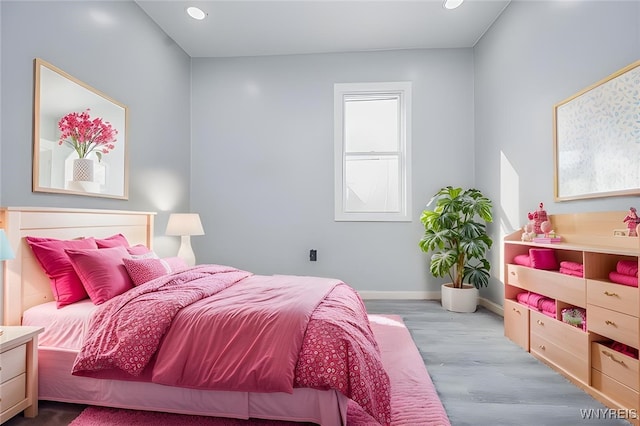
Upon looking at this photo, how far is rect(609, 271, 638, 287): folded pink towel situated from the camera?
172 cm

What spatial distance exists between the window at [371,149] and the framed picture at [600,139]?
6.00ft

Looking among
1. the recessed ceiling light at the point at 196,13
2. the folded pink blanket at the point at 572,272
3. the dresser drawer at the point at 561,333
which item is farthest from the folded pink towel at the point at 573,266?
the recessed ceiling light at the point at 196,13

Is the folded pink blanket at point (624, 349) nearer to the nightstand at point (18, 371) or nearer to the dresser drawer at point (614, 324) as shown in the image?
the dresser drawer at point (614, 324)

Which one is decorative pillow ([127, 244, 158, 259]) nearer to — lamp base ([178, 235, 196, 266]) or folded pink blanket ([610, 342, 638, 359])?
lamp base ([178, 235, 196, 266])

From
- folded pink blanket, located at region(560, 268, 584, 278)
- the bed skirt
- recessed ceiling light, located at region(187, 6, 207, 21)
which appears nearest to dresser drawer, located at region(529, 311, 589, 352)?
folded pink blanket, located at region(560, 268, 584, 278)

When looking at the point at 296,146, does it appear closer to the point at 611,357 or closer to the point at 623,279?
the point at 623,279

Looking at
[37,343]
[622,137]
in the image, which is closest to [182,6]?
[37,343]

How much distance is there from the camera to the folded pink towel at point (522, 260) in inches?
104

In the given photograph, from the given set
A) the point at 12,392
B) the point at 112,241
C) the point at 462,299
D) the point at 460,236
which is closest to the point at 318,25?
the point at 460,236

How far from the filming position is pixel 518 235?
2.87m

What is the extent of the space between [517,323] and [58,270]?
131 inches

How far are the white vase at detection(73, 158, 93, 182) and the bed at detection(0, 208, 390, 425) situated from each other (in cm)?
40

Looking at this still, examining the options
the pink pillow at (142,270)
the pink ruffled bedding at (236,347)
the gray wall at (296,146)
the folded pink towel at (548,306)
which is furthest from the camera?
the gray wall at (296,146)

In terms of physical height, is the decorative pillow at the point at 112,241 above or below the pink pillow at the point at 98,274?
above
